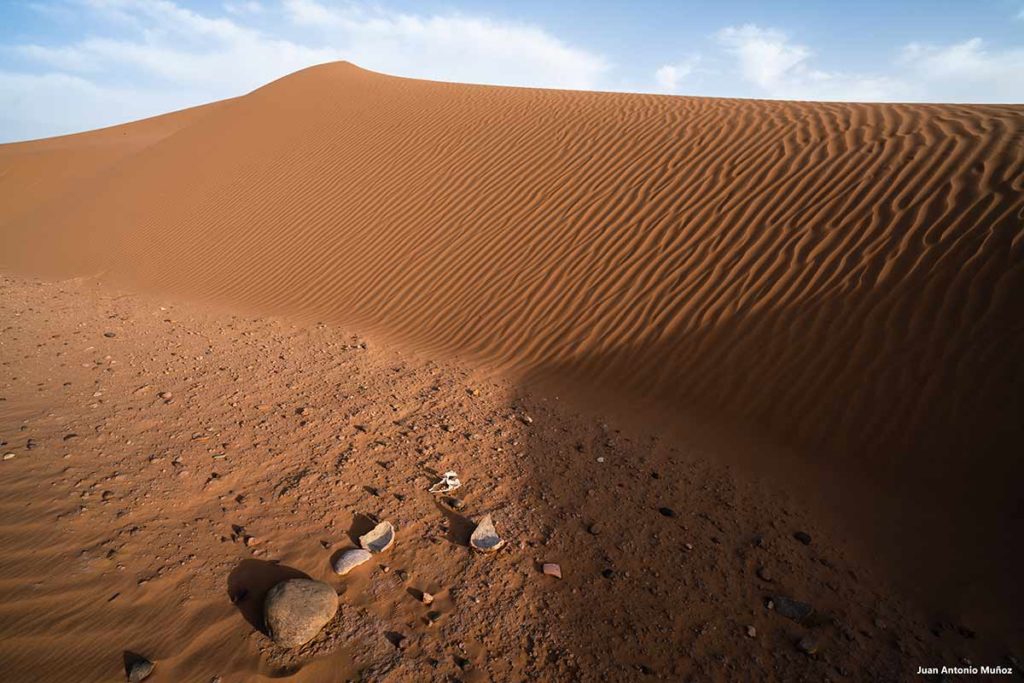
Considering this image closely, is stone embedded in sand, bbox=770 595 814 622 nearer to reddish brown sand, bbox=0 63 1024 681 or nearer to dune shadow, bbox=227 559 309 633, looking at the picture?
reddish brown sand, bbox=0 63 1024 681

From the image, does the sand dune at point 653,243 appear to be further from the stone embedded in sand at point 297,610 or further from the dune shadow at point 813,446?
the stone embedded in sand at point 297,610

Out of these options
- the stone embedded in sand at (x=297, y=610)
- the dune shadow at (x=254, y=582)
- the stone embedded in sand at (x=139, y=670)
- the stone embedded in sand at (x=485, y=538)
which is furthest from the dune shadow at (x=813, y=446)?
the stone embedded in sand at (x=139, y=670)

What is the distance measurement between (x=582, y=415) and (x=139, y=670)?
3241mm

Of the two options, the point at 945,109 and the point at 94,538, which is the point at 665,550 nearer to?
the point at 94,538

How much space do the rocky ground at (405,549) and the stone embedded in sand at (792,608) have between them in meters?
0.01

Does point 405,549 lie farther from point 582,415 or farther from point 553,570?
point 582,415

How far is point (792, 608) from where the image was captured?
8.25ft

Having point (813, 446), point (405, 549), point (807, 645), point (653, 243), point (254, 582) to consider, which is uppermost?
point (653, 243)

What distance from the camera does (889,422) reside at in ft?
12.1

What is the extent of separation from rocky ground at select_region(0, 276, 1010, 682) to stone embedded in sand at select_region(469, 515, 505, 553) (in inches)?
1.9

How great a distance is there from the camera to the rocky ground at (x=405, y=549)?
2.18m

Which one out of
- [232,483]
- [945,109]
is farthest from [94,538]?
[945,109]

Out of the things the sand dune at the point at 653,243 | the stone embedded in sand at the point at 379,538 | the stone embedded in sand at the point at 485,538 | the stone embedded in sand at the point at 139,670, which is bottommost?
the stone embedded in sand at the point at 485,538

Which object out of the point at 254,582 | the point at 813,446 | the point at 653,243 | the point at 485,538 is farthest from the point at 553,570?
the point at 653,243
